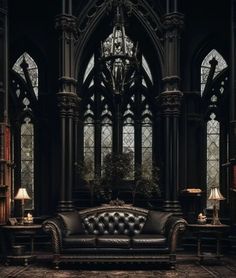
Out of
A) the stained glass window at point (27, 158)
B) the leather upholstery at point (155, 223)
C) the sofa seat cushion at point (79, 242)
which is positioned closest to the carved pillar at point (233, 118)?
the leather upholstery at point (155, 223)

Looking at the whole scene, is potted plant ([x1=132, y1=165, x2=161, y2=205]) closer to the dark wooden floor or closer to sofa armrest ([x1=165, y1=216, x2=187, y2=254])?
the dark wooden floor

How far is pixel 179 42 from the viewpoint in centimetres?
1172

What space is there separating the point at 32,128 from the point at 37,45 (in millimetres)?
1936

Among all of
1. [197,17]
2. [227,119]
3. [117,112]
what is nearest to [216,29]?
[197,17]

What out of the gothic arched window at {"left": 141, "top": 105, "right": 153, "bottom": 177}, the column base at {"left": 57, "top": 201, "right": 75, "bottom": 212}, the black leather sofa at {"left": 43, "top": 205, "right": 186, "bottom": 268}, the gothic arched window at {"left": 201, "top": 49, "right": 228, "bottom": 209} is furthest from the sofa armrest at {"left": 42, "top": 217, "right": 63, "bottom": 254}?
the gothic arched window at {"left": 201, "top": 49, "right": 228, "bottom": 209}

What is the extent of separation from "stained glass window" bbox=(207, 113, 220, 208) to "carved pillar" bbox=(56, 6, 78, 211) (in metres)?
3.20

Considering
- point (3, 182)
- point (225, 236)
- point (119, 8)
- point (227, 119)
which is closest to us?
point (119, 8)

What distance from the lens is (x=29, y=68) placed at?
13102mm

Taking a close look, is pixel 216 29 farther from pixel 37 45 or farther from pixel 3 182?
pixel 3 182

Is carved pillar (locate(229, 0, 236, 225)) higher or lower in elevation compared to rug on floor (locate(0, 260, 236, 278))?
higher

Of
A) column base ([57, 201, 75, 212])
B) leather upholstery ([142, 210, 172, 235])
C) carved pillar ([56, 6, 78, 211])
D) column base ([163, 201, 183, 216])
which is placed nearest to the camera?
leather upholstery ([142, 210, 172, 235])

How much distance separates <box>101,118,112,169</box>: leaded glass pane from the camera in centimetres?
1284

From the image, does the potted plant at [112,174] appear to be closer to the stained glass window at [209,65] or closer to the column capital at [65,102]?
the column capital at [65,102]

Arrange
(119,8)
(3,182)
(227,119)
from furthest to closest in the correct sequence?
1. (227,119)
2. (3,182)
3. (119,8)
